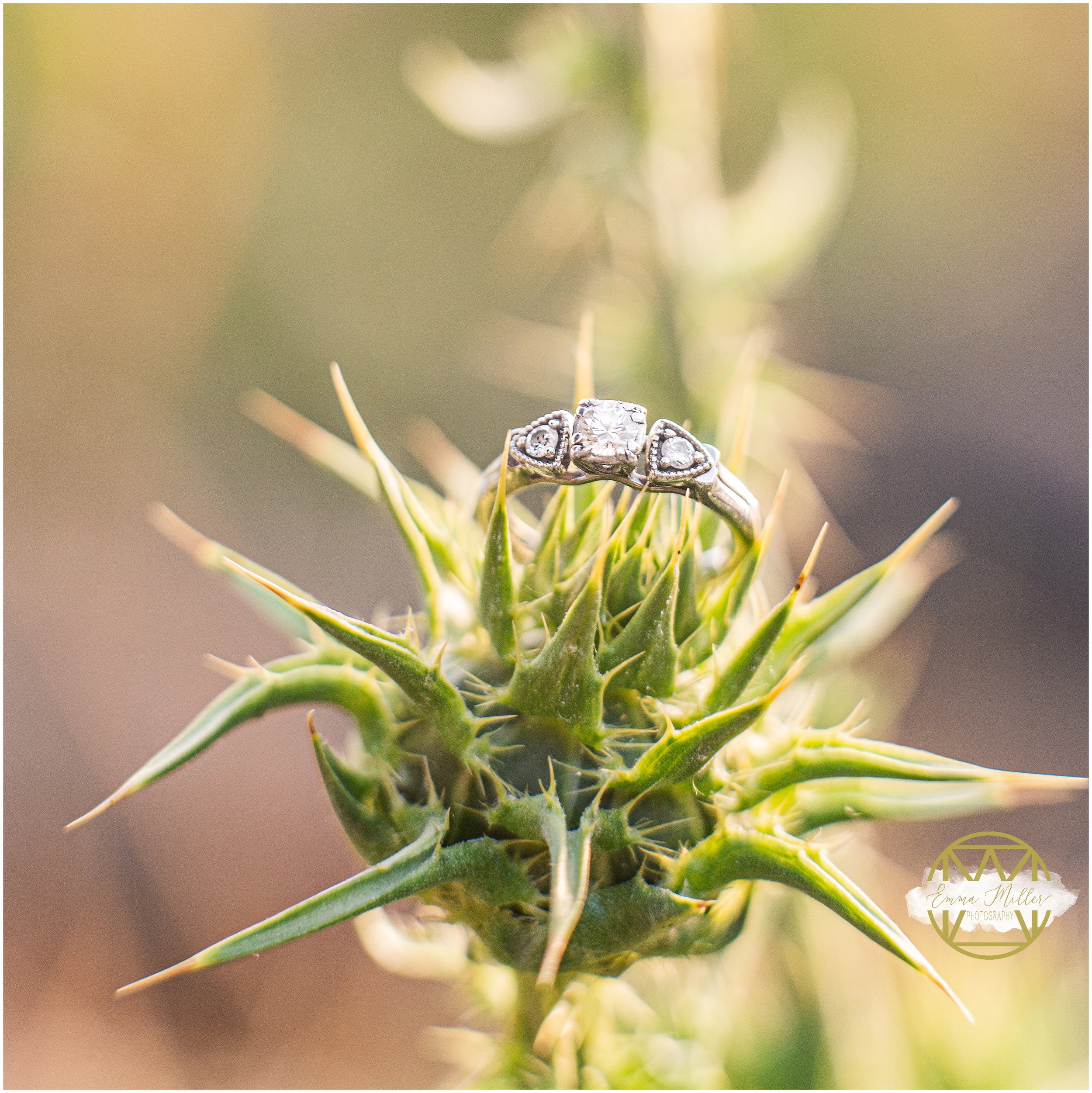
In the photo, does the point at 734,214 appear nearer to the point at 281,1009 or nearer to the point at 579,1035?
the point at 579,1035

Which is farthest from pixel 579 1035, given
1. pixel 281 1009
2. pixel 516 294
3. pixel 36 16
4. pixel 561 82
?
pixel 36 16

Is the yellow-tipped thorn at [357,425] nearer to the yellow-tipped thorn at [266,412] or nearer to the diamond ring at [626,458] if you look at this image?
the diamond ring at [626,458]

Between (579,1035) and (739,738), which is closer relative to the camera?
(739,738)

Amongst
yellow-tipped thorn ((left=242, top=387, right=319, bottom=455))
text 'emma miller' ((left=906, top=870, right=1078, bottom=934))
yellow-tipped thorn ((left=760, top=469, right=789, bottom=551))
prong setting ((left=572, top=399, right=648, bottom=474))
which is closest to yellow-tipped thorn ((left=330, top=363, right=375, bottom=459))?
prong setting ((left=572, top=399, right=648, bottom=474))

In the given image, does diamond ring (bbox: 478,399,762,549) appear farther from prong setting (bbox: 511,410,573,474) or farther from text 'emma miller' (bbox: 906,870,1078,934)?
text 'emma miller' (bbox: 906,870,1078,934)

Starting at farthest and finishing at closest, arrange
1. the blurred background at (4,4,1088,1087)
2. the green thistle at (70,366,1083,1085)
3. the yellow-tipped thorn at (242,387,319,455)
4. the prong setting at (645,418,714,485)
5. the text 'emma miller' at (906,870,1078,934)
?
the yellow-tipped thorn at (242,387,319,455) → the blurred background at (4,4,1088,1087) → the text 'emma miller' at (906,870,1078,934) → the prong setting at (645,418,714,485) → the green thistle at (70,366,1083,1085)

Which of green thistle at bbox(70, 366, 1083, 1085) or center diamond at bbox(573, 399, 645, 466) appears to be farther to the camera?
center diamond at bbox(573, 399, 645, 466)

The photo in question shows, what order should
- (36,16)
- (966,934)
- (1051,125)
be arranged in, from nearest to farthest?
(966,934), (36,16), (1051,125)
